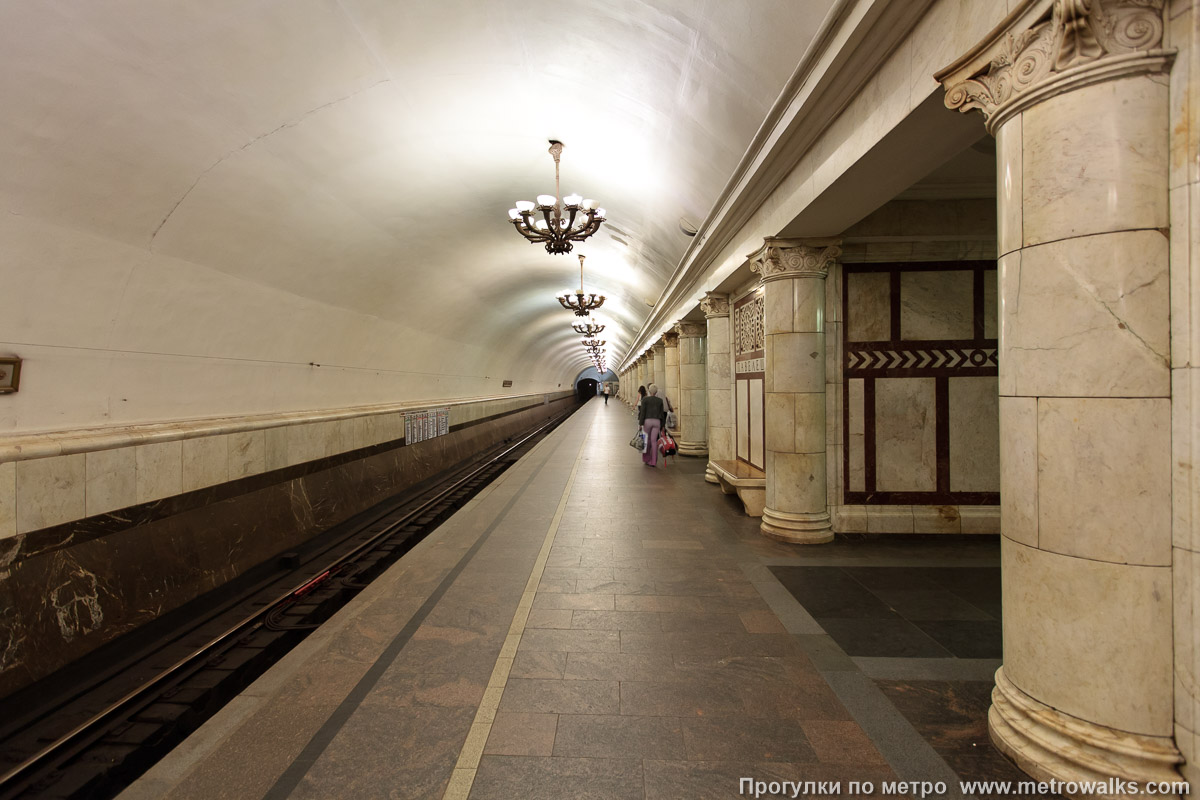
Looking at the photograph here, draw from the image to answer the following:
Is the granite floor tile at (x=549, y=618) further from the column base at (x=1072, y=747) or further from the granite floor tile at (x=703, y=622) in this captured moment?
the column base at (x=1072, y=747)

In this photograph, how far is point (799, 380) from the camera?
229 inches

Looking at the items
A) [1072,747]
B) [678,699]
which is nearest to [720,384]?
[678,699]

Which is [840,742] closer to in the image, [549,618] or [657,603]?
[657,603]

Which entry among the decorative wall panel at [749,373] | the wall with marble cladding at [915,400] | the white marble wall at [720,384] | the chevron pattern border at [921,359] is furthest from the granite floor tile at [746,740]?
the white marble wall at [720,384]

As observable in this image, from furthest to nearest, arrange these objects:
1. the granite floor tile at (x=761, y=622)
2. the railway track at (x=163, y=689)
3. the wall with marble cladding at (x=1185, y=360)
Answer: the granite floor tile at (x=761, y=622) < the railway track at (x=163, y=689) < the wall with marble cladding at (x=1185, y=360)

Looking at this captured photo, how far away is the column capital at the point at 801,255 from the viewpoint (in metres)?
5.71

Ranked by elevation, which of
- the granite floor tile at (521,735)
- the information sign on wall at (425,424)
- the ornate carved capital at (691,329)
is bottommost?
the granite floor tile at (521,735)

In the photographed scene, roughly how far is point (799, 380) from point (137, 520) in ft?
21.1

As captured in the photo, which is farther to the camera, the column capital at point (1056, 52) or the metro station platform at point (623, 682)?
the metro station platform at point (623, 682)

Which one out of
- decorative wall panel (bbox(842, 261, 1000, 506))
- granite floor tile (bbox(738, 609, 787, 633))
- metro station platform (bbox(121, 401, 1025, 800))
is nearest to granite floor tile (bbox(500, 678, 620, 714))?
metro station platform (bbox(121, 401, 1025, 800))

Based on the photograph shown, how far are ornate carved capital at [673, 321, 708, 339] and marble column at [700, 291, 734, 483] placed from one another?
8.80 ft

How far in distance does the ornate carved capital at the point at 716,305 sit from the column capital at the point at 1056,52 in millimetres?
6738

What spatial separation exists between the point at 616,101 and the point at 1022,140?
429 cm

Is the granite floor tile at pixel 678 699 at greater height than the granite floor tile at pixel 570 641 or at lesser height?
lesser
